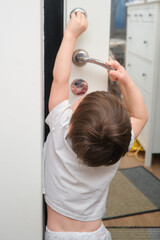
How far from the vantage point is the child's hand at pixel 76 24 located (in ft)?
2.52

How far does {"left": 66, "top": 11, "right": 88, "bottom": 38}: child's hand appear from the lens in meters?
0.77

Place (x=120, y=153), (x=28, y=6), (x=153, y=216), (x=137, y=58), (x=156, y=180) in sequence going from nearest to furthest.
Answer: (x=28, y=6) < (x=120, y=153) < (x=153, y=216) < (x=156, y=180) < (x=137, y=58)

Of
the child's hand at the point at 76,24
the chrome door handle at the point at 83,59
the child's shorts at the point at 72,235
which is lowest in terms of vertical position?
the child's shorts at the point at 72,235

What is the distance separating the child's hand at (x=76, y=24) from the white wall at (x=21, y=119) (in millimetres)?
179

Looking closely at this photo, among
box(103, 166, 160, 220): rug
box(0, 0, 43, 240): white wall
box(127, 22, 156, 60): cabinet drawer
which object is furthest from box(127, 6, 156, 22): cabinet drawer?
box(0, 0, 43, 240): white wall

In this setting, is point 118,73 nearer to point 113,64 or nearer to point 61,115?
point 113,64

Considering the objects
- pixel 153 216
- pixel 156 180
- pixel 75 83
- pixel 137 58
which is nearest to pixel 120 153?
pixel 75 83

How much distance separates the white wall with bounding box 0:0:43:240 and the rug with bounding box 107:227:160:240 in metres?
0.89

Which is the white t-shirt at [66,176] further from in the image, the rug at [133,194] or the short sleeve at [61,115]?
the rug at [133,194]

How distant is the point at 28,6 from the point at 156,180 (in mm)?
1653

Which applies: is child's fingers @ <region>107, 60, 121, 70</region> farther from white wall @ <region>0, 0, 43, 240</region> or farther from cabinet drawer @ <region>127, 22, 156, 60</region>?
cabinet drawer @ <region>127, 22, 156, 60</region>

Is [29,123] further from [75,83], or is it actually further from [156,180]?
[156,180]

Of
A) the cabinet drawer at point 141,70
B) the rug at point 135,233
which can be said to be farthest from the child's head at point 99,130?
the cabinet drawer at point 141,70

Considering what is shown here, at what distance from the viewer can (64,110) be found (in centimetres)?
77
